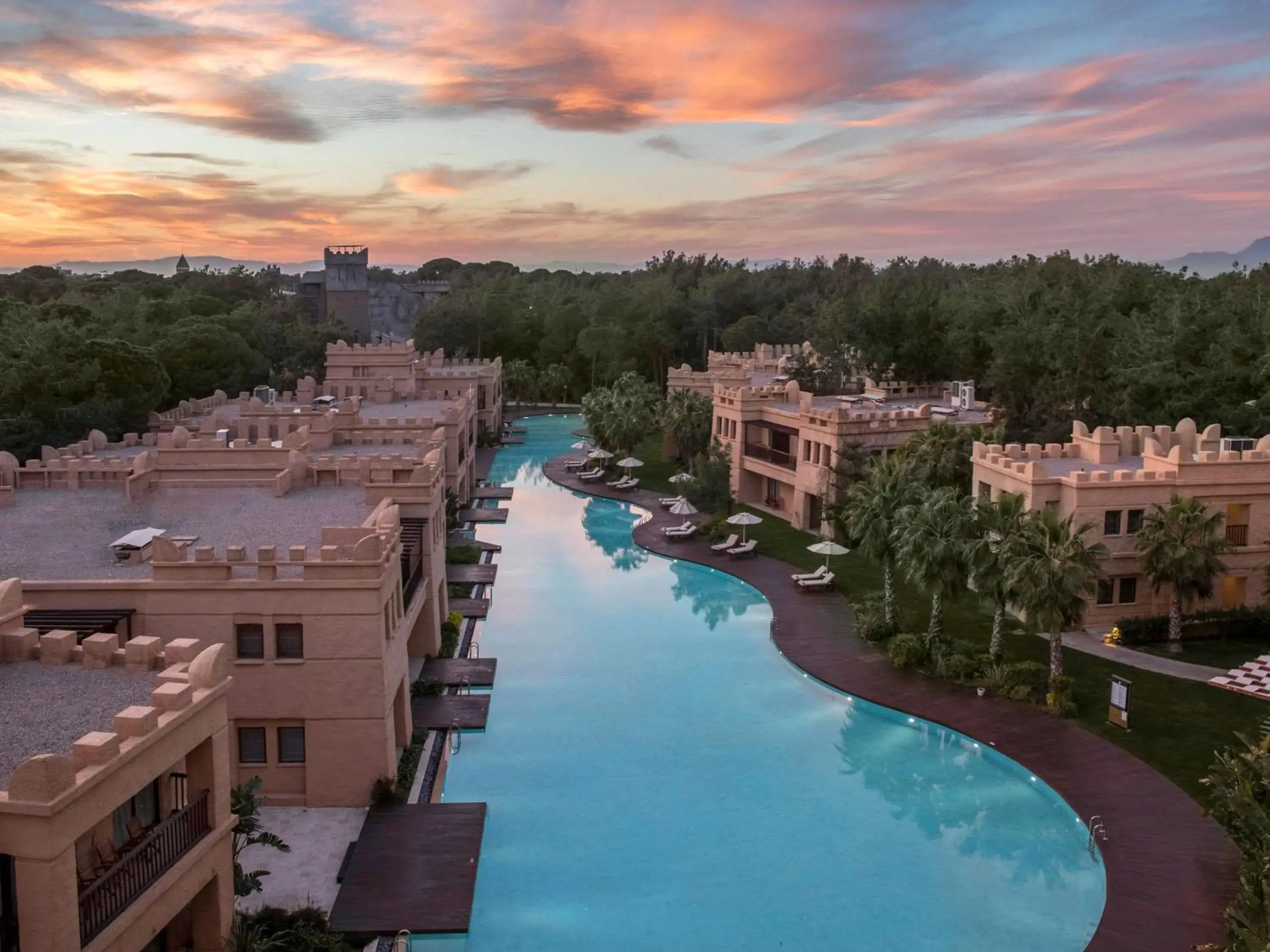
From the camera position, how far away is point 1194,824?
21469mm

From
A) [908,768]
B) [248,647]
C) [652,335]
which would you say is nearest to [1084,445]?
[908,768]

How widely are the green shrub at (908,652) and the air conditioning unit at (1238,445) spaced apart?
12351 mm

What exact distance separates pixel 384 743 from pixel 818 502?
29.2m

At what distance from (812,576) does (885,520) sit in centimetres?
762

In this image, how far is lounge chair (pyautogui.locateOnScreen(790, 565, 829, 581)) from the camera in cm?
3878

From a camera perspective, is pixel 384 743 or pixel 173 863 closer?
pixel 173 863

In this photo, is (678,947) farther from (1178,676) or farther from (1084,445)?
(1084,445)

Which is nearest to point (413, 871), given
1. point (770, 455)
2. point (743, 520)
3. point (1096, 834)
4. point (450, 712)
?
point (450, 712)

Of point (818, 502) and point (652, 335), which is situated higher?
point (652, 335)

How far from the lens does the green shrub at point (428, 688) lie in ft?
93.9

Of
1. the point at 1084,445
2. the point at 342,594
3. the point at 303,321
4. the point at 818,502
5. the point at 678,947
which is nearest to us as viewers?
the point at 678,947

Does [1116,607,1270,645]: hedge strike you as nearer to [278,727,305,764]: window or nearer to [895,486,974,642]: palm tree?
[895,486,974,642]: palm tree

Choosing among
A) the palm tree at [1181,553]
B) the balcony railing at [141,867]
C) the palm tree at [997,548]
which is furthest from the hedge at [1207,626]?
the balcony railing at [141,867]

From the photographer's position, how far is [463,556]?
4403 centimetres
